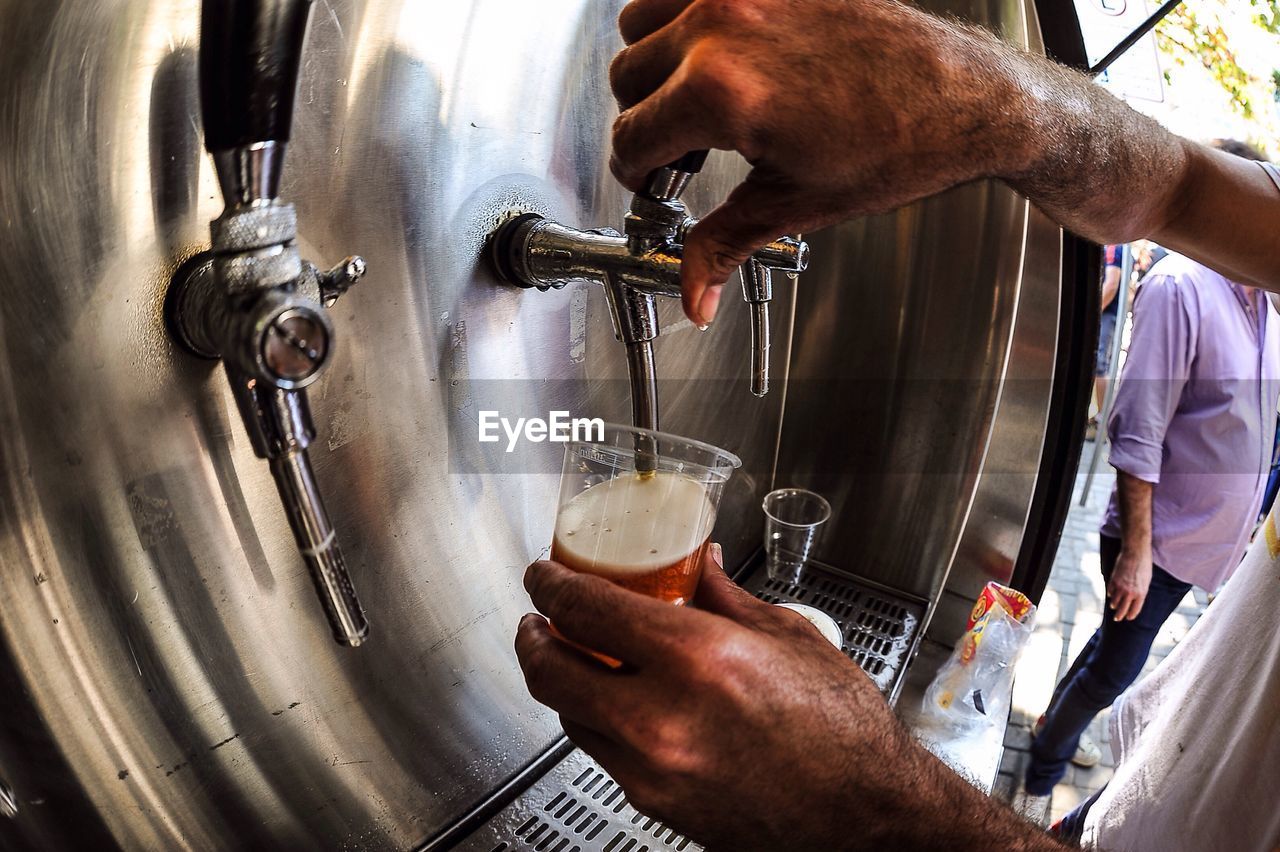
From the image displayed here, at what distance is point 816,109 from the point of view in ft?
1.64

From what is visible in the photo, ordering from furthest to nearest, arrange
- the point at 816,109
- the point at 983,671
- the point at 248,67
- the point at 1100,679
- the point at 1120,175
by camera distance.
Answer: the point at 1100,679 < the point at 983,671 < the point at 1120,175 < the point at 816,109 < the point at 248,67

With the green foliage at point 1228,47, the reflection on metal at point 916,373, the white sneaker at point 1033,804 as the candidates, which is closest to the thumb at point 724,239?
the reflection on metal at point 916,373

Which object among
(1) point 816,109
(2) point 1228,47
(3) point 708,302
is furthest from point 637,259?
(2) point 1228,47

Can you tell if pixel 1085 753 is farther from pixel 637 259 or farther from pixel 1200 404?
pixel 637 259

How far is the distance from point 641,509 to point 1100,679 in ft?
6.12

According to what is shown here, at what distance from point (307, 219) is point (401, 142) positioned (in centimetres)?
10

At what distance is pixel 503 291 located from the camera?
74 centimetres

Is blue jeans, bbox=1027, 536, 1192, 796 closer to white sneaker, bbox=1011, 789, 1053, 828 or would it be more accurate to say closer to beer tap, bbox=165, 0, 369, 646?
white sneaker, bbox=1011, 789, 1053, 828

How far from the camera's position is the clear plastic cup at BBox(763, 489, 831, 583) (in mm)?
1231

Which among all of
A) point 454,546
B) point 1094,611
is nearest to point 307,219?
point 454,546

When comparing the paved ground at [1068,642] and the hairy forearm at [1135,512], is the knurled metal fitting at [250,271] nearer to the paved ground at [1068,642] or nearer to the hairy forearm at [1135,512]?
the paved ground at [1068,642]

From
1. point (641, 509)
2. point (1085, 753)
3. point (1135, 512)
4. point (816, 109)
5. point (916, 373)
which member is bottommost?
point (1085, 753)

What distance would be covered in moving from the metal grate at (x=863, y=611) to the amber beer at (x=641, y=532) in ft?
1.99

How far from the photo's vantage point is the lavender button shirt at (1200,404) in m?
1.83
